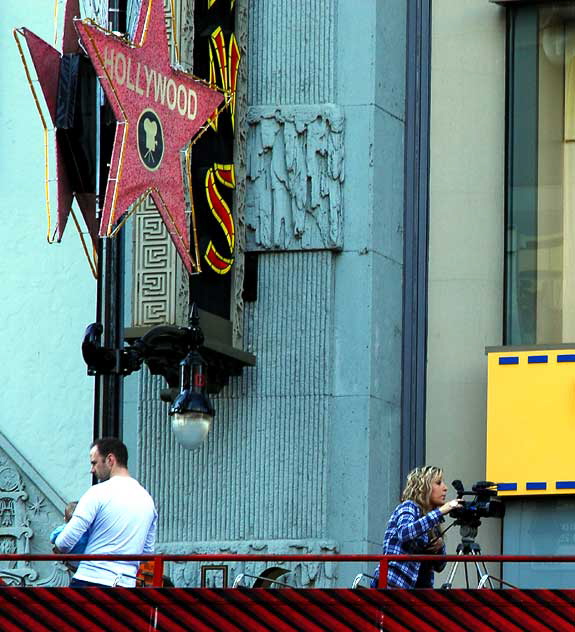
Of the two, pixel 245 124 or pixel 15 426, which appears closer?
pixel 245 124

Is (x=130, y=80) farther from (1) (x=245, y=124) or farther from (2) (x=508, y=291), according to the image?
(2) (x=508, y=291)

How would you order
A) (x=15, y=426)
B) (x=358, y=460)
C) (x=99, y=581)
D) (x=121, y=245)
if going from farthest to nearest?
(x=15, y=426) < (x=358, y=460) < (x=121, y=245) < (x=99, y=581)

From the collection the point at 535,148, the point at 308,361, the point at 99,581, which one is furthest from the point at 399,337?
the point at 99,581

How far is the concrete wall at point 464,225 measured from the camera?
790 inches

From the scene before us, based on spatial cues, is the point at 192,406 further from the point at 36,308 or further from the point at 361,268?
the point at 36,308

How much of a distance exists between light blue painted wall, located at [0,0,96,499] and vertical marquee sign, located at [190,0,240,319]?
2.31 m

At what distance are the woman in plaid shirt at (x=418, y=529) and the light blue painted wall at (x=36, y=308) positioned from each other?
25.4ft

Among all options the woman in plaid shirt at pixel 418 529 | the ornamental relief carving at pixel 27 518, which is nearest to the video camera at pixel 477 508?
the woman in plaid shirt at pixel 418 529

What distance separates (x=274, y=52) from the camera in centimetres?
2047

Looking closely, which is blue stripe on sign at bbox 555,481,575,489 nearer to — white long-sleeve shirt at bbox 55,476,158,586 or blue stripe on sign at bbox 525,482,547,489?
blue stripe on sign at bbox 525,482,547,489

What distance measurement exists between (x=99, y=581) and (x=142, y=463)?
639 centimetres

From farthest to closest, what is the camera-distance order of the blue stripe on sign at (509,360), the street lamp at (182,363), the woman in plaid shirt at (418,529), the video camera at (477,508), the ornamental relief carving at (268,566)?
the blue stripe on sign at (509,360) → the ornamental relief carving at (268,566) → the street lamp at (182,363) → the video camera at (477,508) → the woman in plaid shirt at (418,529)

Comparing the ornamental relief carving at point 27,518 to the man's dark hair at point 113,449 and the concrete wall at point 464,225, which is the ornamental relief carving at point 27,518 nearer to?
the concrete wall at point 464,225

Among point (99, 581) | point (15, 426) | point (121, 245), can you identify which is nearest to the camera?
point (99, 581)
